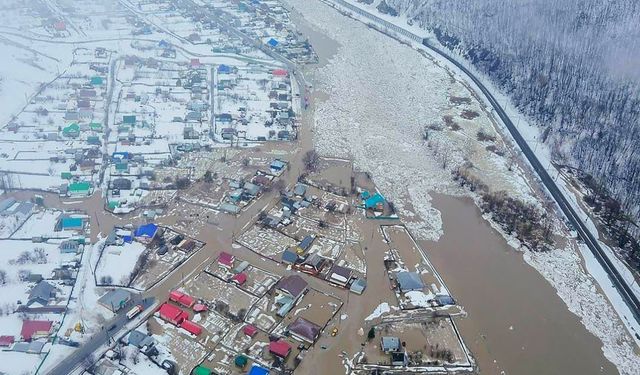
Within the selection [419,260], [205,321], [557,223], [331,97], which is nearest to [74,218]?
[205,321]

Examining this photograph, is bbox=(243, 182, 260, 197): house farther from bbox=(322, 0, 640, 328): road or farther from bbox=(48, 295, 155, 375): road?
bbox=(322, 0, 640, 328): road

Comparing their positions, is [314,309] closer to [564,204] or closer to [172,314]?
[172,314]

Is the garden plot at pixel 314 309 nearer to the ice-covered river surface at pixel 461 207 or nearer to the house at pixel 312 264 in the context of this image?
the house at pixel 312 264

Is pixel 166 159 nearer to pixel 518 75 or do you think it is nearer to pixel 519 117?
pixel 519 117

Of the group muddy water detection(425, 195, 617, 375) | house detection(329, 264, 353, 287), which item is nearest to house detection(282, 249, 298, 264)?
house detection(329, 264, 353, 287)

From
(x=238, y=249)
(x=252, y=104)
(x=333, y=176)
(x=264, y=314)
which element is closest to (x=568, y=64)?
(x=333, y=176)

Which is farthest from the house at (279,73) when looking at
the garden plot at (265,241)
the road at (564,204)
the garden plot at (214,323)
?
the garden plot at (214,323)

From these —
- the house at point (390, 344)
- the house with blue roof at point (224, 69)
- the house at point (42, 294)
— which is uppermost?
the house with blue roof at point (224, 69)

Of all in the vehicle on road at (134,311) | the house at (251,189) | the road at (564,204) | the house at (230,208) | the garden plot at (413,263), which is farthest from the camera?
the house at (251,189)
